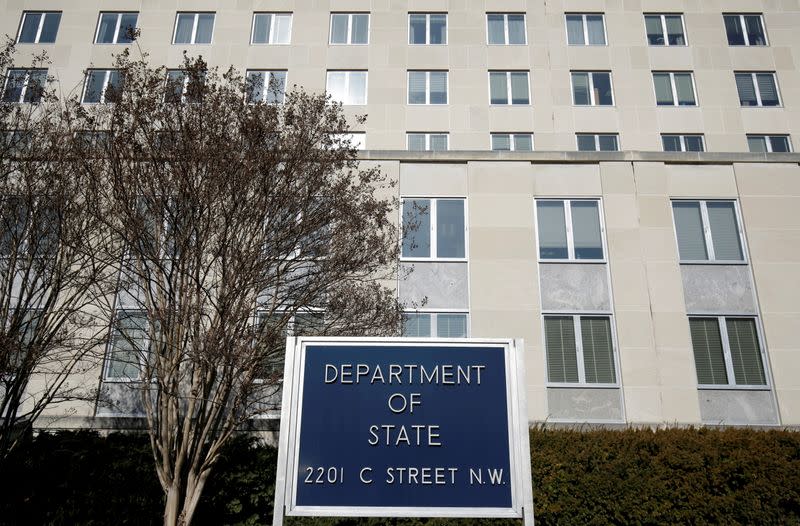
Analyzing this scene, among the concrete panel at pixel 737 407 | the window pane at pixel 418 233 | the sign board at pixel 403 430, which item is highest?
the window pane at pixel 418 233

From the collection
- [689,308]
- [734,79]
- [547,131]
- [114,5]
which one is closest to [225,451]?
[689,308]

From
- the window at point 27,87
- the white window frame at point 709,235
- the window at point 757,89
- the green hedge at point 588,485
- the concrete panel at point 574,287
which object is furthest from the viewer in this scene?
the window at point 757,89

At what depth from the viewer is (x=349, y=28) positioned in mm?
26109

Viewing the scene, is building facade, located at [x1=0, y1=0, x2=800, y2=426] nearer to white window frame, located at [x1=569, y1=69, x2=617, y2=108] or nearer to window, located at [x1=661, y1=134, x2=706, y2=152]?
window, located at [x1=661, y1=134, x2=706, y2=152]

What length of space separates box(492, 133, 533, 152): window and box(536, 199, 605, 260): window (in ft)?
25.2

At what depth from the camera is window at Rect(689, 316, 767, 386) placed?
15.6 metres

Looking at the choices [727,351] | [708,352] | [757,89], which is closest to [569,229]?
[708,352]

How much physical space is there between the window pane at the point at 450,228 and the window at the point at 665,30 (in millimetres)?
14948

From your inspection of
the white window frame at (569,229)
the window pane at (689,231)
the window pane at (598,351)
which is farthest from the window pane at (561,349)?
the window pane at (689,231)

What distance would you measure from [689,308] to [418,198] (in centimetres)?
798

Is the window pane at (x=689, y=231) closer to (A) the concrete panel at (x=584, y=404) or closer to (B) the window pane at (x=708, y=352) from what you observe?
(B) the window pane at (x=708, y=352)

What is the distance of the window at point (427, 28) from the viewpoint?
2597cm

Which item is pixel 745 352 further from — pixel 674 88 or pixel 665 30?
pixel 665 30

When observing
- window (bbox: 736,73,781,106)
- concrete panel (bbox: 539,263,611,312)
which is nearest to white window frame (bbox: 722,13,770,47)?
window (bbox: 736,73,781,106)
